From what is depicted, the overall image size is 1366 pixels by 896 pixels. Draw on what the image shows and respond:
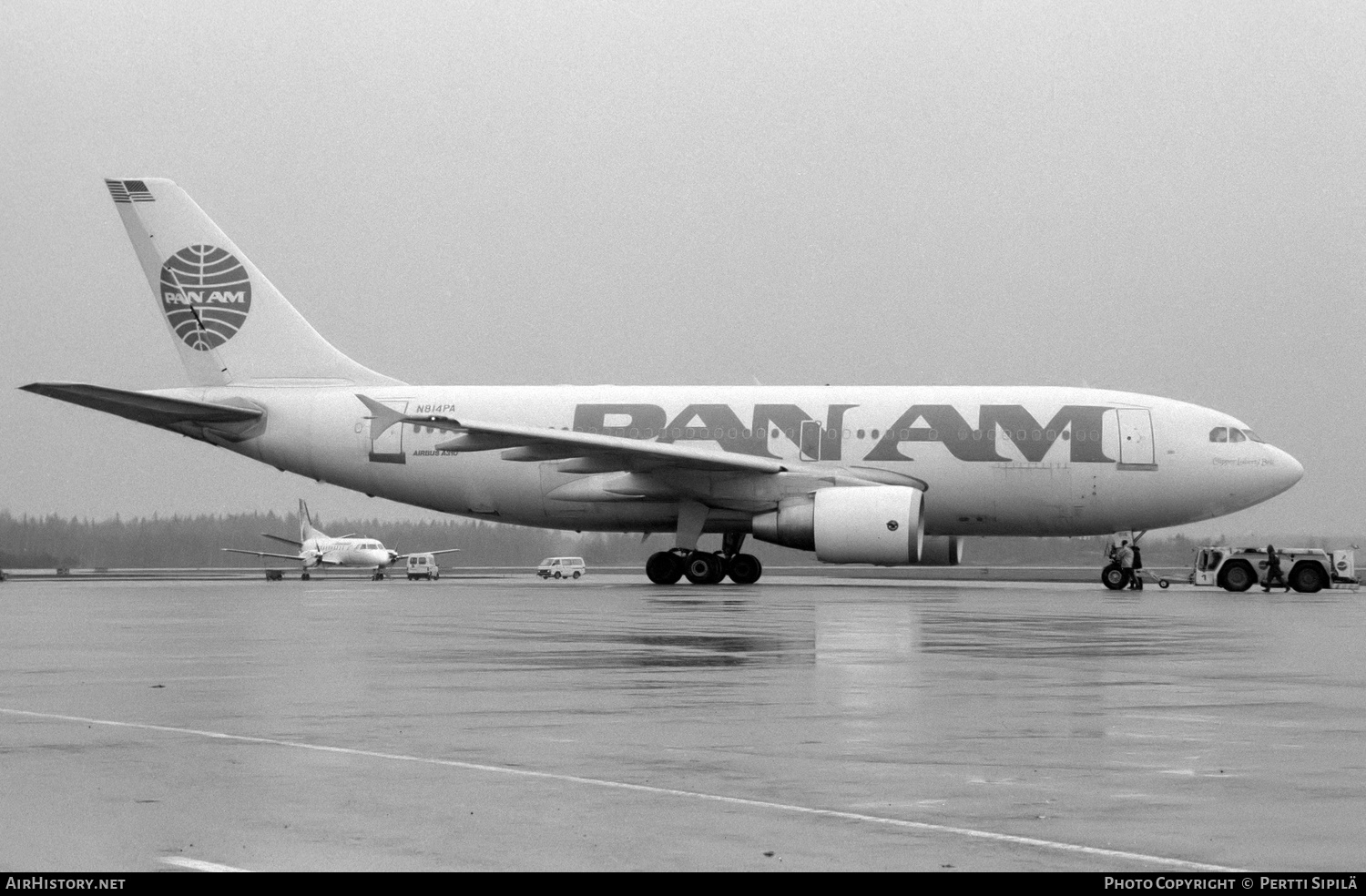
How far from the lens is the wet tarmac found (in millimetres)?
5469

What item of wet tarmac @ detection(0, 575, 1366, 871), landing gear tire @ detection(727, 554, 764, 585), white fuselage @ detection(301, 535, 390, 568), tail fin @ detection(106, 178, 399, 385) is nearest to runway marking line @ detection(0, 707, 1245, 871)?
wet tarmac @ detection(0, 575, 1366, 871)

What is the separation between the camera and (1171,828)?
18.9 ft

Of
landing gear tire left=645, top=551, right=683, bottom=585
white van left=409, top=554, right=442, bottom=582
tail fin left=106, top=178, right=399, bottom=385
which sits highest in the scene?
tail fin left=106, top=178, right=399, bottom=385

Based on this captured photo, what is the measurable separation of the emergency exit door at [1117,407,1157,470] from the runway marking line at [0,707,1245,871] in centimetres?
2446

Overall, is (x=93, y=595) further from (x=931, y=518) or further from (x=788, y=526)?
(x=931, y=518)

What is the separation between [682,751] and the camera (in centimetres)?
776

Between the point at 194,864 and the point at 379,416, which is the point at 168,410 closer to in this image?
the point at 379,416

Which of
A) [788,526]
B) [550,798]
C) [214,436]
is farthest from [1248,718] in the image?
[214,436]

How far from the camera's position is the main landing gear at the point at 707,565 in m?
31.5

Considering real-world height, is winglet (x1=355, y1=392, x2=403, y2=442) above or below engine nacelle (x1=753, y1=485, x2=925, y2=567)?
above

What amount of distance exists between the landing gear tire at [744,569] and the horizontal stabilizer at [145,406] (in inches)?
390

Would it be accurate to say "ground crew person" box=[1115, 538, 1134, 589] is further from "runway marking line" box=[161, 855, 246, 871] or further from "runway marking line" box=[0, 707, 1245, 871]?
"runway marking line" box=[161, 855, 246, 871]
